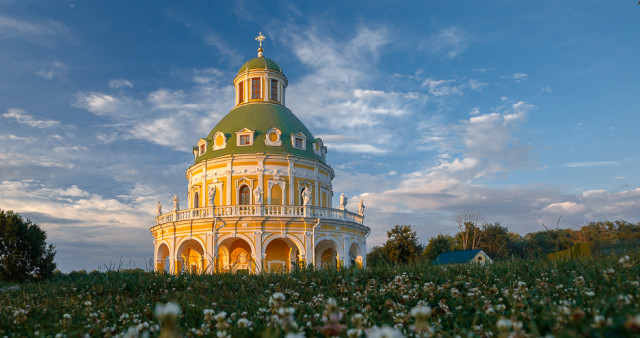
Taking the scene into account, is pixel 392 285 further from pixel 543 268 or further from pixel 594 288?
pixel 543 268

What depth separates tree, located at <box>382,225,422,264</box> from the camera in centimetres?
4906

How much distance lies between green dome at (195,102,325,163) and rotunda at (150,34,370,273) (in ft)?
0.26

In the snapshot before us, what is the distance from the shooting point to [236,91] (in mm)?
44375

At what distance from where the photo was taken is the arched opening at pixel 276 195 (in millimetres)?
36594

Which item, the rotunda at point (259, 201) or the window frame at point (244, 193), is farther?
the window frame at point (244, 193)

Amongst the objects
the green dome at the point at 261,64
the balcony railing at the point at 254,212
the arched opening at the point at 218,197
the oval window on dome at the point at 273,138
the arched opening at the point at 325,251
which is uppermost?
the green dome at the point at 261,64

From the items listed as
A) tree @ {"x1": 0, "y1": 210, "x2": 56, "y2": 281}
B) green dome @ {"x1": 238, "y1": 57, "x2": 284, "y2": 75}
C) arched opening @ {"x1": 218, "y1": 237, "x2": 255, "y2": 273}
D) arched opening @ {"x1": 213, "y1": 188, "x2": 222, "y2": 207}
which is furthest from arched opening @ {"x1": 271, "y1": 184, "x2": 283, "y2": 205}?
tree @ {"x1": 0, "y1": 210, "x2": 56, "y2": 281}

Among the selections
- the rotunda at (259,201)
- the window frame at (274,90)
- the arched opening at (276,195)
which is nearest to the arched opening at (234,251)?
the rotunda at (259,201)

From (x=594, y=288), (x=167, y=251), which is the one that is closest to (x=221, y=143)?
(x=167, y=251)

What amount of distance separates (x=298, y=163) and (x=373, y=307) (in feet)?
104

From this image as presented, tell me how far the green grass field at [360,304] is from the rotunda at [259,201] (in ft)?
72.3

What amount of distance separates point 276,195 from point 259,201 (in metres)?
3.66

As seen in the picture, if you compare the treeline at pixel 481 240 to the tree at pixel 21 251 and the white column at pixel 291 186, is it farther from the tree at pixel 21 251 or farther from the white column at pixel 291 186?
the tree at pixel 21 251

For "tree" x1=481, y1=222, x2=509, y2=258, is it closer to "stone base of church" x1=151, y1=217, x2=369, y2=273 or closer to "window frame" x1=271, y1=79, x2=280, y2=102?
"stone base of church" x1=151, y1=217, x2=369, y2=273
